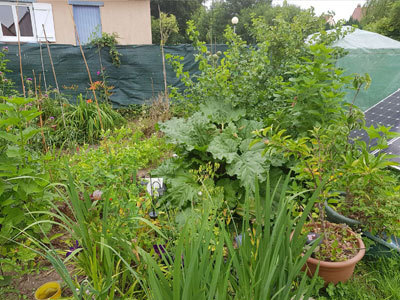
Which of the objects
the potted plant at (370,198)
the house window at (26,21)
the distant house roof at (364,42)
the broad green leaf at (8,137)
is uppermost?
the house window at (26,21)

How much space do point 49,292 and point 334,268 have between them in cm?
158

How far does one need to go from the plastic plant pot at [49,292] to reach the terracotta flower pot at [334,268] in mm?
1378

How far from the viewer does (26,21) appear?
8.81m

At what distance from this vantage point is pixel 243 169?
7.24ft

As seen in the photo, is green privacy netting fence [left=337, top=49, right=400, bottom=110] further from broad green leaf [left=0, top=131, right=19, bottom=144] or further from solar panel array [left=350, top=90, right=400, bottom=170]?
broad green leaf [left=0, top=131, right=19, bottom=144]

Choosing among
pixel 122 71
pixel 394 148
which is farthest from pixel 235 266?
pixel 122 71

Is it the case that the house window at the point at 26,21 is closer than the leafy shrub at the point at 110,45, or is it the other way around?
the leafy shrub at the point at 110,45

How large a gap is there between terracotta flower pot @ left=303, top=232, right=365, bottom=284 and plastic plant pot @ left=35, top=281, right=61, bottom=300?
138cm

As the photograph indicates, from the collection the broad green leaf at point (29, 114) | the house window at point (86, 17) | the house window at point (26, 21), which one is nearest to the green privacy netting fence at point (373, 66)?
the broad green leaf at point (29, 114)

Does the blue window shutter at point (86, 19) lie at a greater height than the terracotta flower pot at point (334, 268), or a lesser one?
greater

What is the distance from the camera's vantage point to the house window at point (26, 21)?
8.50 meters

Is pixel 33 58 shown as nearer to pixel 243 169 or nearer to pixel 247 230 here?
pixel 243 169

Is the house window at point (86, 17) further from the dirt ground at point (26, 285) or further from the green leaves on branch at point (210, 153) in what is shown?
the dirt ground at point (26, 285)

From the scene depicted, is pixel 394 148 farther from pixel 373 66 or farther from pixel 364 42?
pixel 364 42
